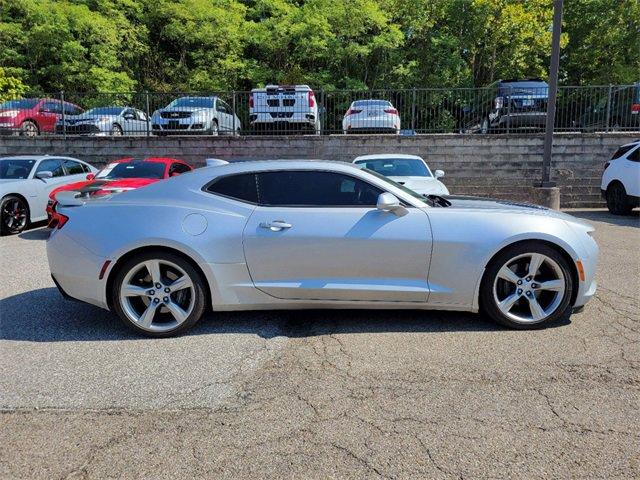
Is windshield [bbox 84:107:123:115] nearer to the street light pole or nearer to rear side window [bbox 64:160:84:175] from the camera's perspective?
rear side window [bbox 64:160:84:175]

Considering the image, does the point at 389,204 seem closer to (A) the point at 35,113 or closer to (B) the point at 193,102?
(B) the point at 193,102

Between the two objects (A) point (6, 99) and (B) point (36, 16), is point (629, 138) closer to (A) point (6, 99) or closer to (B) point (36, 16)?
(A) point (6, 99)

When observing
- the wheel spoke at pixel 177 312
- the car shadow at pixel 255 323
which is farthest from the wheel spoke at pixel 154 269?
the car shadow at pixel 255 323

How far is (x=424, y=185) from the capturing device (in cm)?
876

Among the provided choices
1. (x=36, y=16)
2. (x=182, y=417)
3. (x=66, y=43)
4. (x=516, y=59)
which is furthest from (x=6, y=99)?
(x=516, y=59)

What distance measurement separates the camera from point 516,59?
27016mm

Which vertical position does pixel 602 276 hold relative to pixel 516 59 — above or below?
below

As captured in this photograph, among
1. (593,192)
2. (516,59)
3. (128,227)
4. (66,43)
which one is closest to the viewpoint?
(128,227)

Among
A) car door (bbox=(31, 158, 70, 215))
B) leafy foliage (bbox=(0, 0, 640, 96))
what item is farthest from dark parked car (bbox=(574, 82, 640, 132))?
car door (bbox=(31, 158, 70, 215))

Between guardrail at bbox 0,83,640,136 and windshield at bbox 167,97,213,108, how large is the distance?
0.03m

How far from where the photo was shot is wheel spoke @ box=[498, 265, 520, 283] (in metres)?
4.18

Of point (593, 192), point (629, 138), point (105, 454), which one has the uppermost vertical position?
point (629, 138)

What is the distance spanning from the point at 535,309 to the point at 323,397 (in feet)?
6.89

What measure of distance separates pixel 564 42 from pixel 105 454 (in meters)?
28.4
